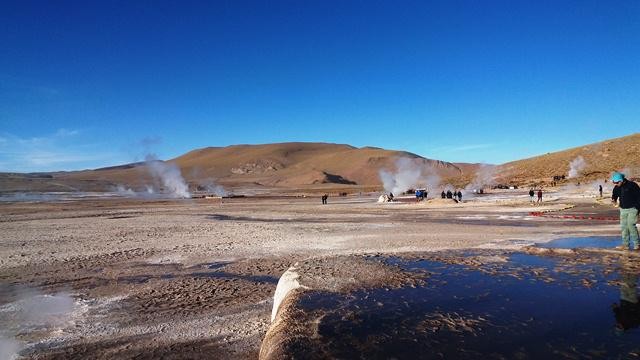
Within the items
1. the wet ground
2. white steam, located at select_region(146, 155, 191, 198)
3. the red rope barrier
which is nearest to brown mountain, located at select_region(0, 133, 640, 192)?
white steam, located at select_region(146, 155, 191, 198)

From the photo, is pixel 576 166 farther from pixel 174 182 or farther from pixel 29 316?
pixel 29 316

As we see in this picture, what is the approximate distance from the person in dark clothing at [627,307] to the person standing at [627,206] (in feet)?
10.8

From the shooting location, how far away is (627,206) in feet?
34.5

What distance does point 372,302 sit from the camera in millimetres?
6547

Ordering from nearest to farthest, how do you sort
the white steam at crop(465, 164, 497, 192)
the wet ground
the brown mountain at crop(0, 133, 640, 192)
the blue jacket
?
the wet ground → the blue jacket → the brown mountain at crop(0, 133, 640, 192) → the white steam at crop(465, 164, 497, 192)

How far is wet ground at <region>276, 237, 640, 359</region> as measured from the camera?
4.68 metres

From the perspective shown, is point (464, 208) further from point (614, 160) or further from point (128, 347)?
point (614, 160)

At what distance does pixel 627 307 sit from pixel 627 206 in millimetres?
5499

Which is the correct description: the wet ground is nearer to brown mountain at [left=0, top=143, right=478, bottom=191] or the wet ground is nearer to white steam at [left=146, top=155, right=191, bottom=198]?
white steam at [left=146, top=155, right=191, bottom=198]

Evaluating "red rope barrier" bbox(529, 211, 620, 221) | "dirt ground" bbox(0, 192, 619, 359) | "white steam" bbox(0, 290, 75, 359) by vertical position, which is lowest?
"white steam" bbox(0, 290, 75, 359)

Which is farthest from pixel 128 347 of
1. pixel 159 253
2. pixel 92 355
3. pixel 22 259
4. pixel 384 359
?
pixel 22 259

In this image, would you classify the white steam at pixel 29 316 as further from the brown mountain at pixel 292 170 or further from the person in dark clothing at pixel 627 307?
the brown mountain at pixel 292 170

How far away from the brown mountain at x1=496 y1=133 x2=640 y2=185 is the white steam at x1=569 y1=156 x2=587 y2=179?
0.48ft

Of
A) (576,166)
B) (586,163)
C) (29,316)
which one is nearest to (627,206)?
(29,316)
